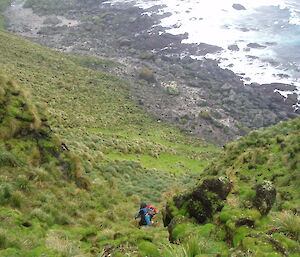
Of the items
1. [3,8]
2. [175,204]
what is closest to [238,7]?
[3,8]

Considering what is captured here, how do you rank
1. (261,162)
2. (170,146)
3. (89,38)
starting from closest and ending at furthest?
1. (261,162)
2. (170,146)
3. (89,38)

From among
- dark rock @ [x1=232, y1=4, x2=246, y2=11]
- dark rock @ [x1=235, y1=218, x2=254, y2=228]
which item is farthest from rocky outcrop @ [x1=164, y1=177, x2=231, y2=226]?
dark rock @ [x1=232, y1=4, x2=246, y2=11]

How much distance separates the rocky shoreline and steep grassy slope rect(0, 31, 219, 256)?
526 centimetres

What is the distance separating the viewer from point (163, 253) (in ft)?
24.0

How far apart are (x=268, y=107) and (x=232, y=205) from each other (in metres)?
43.1

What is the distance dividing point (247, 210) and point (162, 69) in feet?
165

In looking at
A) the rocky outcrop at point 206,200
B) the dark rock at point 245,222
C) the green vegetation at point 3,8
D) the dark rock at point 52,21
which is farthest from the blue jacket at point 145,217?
the green vegetation at point 3,8

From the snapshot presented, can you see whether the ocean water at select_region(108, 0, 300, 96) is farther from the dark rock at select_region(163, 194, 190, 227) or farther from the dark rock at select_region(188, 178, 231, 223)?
the dark rock at select_region(188, 178, 231, 223)

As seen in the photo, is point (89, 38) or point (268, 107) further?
point (89, 38)

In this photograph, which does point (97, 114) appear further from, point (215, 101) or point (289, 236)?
point (289, 236)

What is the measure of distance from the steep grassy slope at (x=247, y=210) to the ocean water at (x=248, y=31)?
1645 inches

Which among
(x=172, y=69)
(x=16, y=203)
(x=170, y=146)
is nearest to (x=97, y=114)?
(x=170, y=146)

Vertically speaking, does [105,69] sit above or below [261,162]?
below

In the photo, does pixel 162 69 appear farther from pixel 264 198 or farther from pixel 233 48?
pixel 264 198
